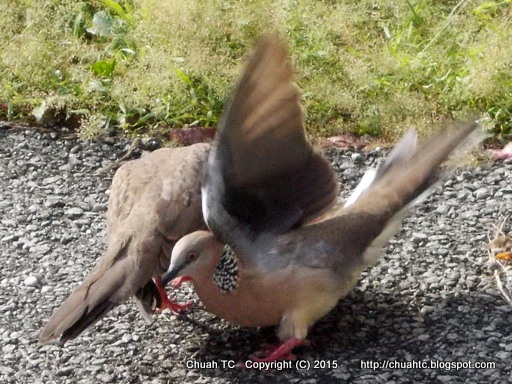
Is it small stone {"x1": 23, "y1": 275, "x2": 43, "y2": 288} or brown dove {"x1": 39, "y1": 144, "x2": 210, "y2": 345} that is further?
small stone {"x1": 23, "y1": 275, "x2": 43, "y2": 288}

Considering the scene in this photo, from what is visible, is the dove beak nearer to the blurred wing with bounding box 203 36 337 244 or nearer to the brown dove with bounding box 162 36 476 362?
the brown dove with bounding box 162 36 476 362

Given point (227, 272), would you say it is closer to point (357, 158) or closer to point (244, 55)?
point (357, 158)

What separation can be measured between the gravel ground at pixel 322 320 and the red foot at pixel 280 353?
61 millimetres

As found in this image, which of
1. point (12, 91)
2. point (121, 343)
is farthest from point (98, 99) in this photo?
point (121, 343)

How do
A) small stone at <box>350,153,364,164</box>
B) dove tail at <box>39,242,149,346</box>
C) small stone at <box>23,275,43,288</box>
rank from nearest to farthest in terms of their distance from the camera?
dove tail at <box>39,242,149,346</box>, small stone at <box>23,275,43,288</box>, small stone at <box>350,153,364,164</box>

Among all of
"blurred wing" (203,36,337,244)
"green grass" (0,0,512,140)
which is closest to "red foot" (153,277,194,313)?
"blurred wing" (203,36,337,244)

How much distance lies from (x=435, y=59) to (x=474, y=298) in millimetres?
2483

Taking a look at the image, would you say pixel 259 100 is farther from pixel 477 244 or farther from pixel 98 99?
pixel 98 99

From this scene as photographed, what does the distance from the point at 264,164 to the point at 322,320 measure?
0.97 m

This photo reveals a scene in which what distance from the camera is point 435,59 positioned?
22.9ft

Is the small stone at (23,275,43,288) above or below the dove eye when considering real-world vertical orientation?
below

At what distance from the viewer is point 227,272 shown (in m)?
4.53

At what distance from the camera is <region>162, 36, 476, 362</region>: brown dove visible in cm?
420

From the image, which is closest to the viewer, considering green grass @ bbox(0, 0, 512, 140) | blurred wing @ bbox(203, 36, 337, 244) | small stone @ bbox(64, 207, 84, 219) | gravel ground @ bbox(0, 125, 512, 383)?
blurred wing @ bbox(203, 36, 337, 244)
